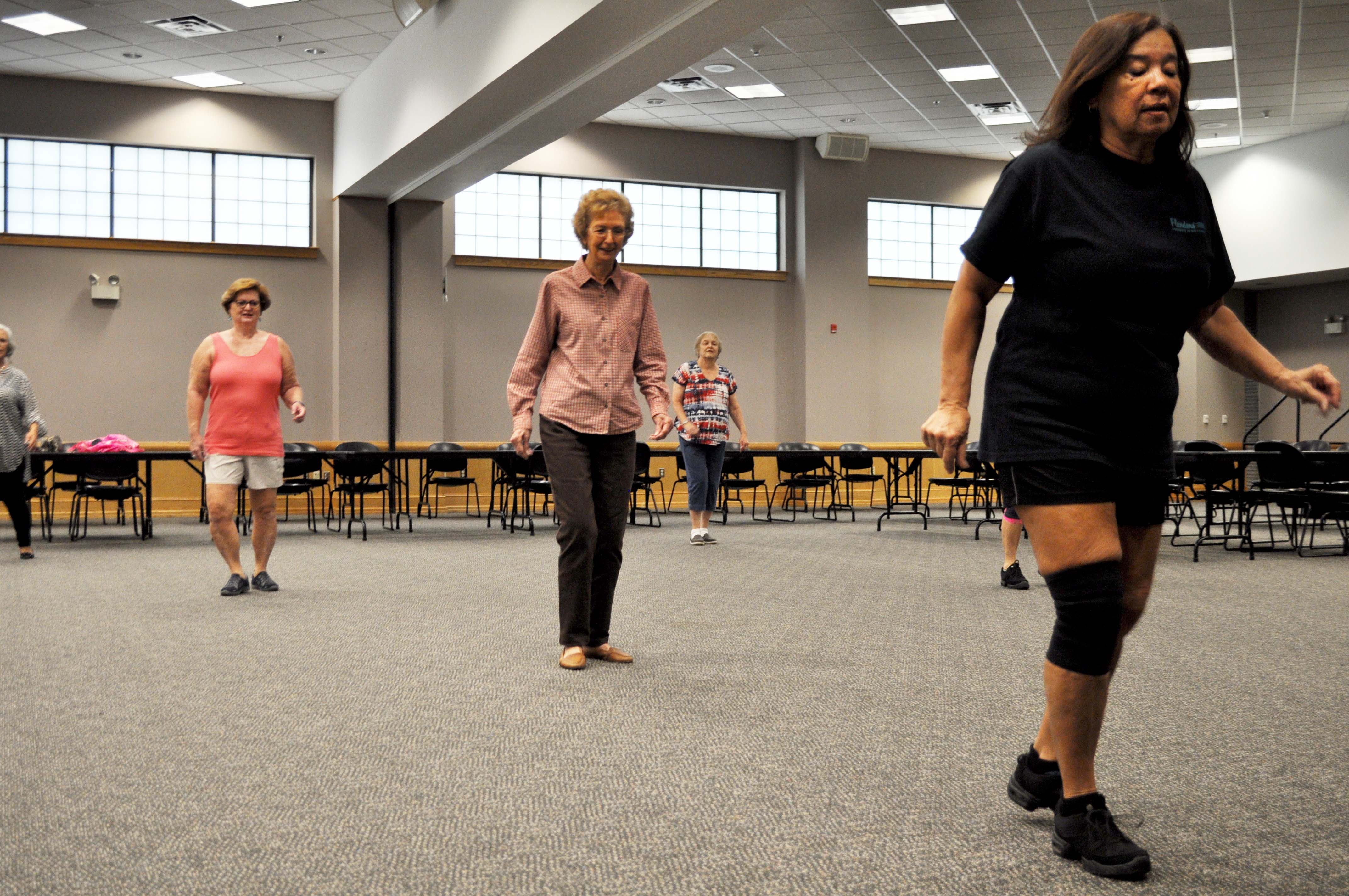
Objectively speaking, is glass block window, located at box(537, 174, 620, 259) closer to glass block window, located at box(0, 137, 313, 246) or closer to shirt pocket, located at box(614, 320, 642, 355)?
glass block window, located at box(0, 137, 313, 246)

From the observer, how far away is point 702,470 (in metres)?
8.02

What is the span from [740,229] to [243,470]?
10.0m

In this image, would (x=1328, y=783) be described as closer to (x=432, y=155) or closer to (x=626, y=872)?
(x=626, y=872)

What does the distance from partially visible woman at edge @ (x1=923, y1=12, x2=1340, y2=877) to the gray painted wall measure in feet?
38.0

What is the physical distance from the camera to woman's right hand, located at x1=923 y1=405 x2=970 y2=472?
1.87 m

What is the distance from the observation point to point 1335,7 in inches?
366

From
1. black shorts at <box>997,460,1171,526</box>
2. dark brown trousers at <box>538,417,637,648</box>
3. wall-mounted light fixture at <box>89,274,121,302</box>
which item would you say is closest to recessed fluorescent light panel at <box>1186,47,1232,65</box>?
dark brown trousers at <box>538,417,637,648</box>

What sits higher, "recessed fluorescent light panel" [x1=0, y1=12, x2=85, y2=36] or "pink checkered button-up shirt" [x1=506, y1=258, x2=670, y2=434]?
"recessed fluorescent light panel" [x1=0, y1=12, x2=85, y2=36]

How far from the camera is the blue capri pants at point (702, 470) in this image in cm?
797

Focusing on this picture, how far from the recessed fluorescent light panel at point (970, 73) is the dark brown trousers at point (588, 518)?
888 cm

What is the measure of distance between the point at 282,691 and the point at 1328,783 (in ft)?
8.54

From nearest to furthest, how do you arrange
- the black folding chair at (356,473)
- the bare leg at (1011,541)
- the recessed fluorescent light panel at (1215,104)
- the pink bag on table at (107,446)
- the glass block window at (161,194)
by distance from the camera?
the bare leg at (1011,541)
the pink bag on table at (107,446)
the black folding chair at (356,473)
the glass block window at (161,194)
the recessed fluorescent light panel at (1215,104)

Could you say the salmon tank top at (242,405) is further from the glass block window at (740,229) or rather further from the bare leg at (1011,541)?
the glass block window at (740,229)

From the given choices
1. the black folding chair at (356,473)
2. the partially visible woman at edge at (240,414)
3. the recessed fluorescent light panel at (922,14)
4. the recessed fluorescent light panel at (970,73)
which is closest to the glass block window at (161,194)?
the black folding chair at (356,473)
